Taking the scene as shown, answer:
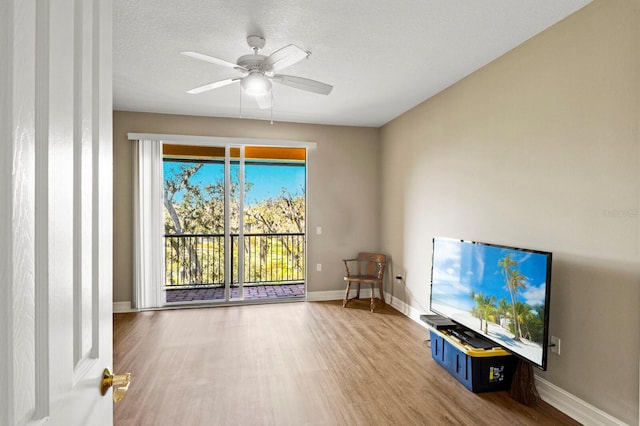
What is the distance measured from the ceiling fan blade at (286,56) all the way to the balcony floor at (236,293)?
3.63 metres

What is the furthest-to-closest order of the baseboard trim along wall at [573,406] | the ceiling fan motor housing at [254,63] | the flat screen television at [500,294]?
the ceiling fan motor housing at [254,63]
the flat screen television at [500,294]
the baseboard trim along wall at [573,406]

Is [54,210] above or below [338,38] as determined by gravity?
below

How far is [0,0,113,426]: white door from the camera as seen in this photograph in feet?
1.56

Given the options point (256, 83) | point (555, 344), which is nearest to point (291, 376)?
point (555, 344)

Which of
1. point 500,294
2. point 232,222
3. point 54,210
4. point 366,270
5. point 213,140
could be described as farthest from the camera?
point 366,270

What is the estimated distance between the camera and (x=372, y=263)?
208 inches

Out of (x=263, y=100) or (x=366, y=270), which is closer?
(x=263, y=100)

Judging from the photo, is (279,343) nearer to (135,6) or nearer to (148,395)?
(148,395)

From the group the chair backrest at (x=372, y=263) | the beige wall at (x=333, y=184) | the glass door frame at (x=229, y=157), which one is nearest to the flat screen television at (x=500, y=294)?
the chair backrest at (x=372, y=263)

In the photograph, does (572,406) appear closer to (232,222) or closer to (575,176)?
(575,176)

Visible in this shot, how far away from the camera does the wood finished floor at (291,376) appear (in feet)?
7.48

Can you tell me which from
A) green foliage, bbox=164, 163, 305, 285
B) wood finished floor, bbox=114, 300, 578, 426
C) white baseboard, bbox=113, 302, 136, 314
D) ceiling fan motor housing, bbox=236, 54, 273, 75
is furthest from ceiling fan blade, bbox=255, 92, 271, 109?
white baseboard, bbox=113, 302, 136, 314

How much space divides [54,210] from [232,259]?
16.0 feet

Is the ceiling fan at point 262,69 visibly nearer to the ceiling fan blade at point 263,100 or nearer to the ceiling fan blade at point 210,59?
the ceiling fan blade at point 210,59
